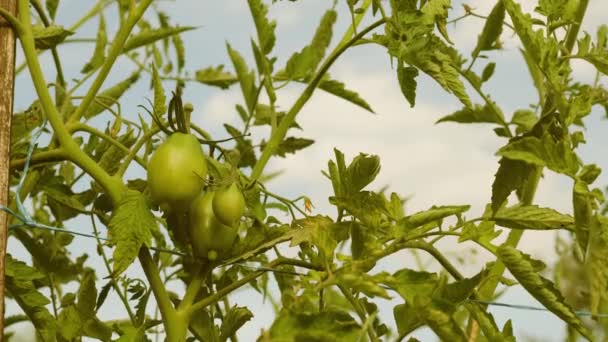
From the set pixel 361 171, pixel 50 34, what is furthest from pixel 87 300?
pixel 361 171

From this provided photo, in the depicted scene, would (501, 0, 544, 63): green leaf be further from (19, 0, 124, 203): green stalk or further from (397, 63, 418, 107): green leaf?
(19, 0, 124, 203): green stalk

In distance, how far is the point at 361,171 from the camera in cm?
103

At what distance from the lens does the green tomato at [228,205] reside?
3.43 ft

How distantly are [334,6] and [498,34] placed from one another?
0.35 meters

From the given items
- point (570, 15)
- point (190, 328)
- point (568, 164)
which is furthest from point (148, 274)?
point (570, 15)

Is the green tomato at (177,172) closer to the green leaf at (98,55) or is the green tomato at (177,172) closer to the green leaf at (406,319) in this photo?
the green leaf at (406,319)

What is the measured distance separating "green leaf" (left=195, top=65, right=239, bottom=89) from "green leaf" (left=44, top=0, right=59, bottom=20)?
1.03 feet

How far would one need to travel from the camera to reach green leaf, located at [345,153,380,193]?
1027mm

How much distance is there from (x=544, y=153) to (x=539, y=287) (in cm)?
15

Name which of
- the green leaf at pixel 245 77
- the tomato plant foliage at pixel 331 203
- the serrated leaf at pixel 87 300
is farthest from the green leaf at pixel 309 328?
the green leaf at pixel 245 77

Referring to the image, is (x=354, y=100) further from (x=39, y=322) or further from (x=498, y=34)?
(x=39, y=322)

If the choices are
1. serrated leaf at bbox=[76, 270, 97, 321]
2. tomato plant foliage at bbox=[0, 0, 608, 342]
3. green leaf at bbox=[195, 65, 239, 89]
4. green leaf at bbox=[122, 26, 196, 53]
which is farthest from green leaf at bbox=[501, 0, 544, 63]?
green leaf at bbox=[195, 65, 239, 89]

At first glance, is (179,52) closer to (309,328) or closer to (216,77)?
(216,77)

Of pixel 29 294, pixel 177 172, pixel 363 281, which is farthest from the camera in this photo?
pixel 29 294
